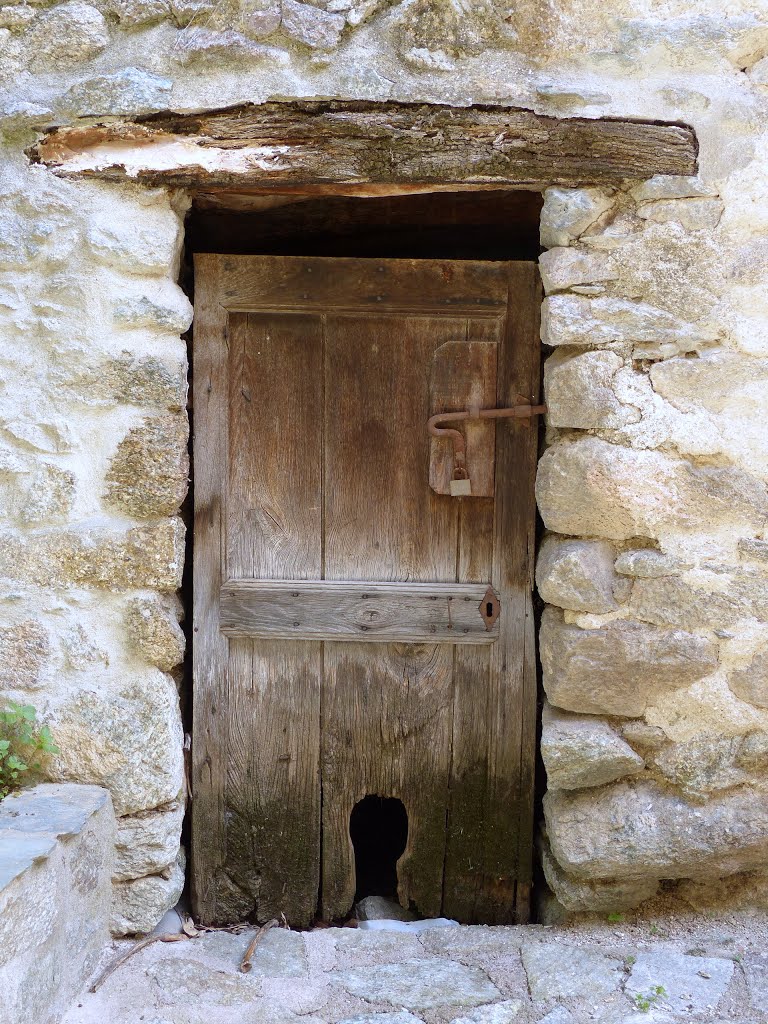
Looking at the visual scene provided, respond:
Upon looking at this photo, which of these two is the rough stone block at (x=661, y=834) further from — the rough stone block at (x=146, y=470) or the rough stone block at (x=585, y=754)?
the rough stone block at (x=146, y=470)

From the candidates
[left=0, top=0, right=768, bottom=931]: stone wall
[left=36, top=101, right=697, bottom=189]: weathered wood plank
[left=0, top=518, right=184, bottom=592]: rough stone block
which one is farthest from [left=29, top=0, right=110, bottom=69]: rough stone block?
[left=0, top=518, right=184, bottom=592]: rough stone block

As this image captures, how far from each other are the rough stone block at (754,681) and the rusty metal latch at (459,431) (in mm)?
772

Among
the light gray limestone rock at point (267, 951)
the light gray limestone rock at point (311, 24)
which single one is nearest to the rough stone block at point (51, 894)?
the light gray limestone rock at point (267, 951)

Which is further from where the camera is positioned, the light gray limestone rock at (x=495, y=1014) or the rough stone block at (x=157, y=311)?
the rough stone block at (x=157, y=311)

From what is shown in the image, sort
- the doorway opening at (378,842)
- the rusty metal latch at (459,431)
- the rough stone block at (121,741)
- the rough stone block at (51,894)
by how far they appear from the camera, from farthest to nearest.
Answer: the doorway opening at (378,842)
the rusty metal latch at (459,431)
the rough stone block at (121,741)
the rough stone block at (51,894)

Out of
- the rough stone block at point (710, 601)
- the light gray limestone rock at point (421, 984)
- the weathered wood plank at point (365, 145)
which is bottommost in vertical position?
the light gray limestone rock at point (421, 984)

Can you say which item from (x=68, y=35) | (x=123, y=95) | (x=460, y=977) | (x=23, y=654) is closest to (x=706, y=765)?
(x=460, y=977)

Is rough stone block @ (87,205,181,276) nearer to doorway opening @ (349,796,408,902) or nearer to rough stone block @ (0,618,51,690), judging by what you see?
rough stone block @ (0,618,51,690)

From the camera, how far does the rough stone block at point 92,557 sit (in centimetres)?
195

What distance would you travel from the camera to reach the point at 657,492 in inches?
75.2

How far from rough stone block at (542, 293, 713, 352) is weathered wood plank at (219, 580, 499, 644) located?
741 mm

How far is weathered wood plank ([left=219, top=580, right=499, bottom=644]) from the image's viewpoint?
7.30ft

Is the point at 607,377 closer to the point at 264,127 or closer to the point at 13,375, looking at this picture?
the point at 264,127

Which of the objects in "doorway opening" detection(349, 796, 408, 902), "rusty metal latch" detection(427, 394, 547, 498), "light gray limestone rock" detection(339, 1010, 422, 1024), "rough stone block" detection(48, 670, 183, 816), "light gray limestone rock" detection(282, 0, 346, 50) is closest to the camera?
"light gray limestone rock" detection(339, 1010, 422, 1024)
